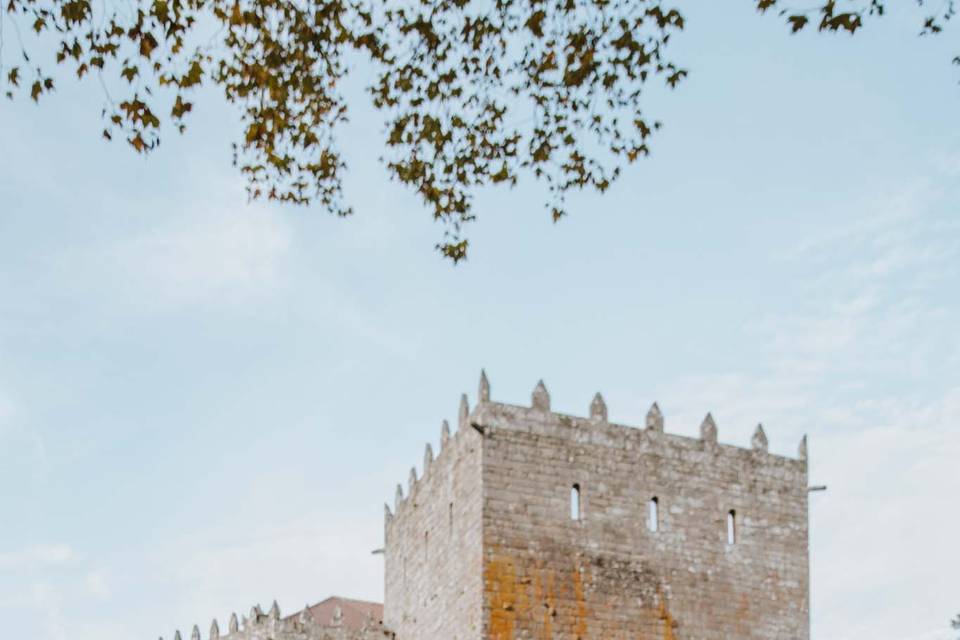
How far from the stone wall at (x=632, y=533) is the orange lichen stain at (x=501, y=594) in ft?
0.06

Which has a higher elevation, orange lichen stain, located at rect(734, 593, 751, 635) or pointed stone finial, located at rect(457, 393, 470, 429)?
pointed stone finial, located at rect(457, 393, 470, 429)

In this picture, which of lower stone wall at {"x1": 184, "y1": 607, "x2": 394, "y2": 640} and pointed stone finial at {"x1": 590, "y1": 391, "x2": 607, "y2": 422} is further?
lower stone wall at {"x1": 184, "y1": 607, "x2": 394, "y2": 640}

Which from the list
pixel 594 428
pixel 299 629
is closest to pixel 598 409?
pixel 594 428

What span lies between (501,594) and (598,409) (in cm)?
401

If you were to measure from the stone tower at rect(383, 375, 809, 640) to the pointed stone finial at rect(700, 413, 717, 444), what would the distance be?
0.14 feet

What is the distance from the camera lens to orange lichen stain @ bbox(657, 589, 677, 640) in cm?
2587

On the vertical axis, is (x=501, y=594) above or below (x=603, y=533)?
below

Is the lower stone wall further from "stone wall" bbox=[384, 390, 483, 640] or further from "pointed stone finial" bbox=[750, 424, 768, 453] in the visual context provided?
"pointed stone finial" bbox=[750, 424, 768, 453]

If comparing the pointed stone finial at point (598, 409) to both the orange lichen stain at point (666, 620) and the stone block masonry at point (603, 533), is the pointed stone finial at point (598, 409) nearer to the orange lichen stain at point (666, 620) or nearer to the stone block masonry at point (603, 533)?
the stone block masonry at point (603, 533)

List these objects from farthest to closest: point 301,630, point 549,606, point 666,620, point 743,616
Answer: point 301,630 < point 743,616 < point 666,620 < point 549,606

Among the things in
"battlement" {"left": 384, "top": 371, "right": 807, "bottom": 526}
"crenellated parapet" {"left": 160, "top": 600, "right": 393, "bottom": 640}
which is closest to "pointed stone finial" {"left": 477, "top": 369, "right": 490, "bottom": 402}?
"battlement" {"left": 384, "top": 371, "right": 807, "bottom": 526}

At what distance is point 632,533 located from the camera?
26188 mm

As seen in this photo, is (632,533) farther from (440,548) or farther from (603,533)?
(440,548)

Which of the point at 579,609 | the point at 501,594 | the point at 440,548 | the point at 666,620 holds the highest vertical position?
the point at 440,548
